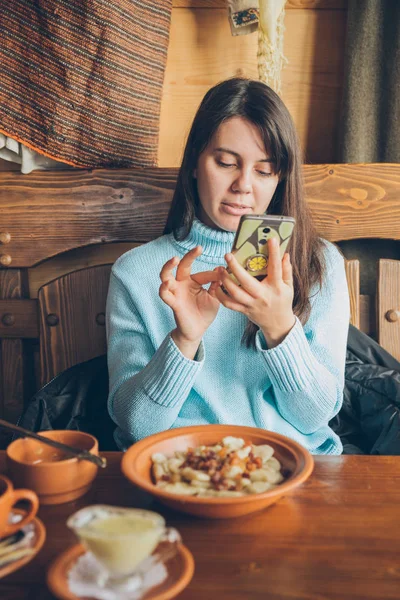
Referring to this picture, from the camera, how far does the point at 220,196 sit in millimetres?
1446

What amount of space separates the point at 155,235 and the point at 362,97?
75cm

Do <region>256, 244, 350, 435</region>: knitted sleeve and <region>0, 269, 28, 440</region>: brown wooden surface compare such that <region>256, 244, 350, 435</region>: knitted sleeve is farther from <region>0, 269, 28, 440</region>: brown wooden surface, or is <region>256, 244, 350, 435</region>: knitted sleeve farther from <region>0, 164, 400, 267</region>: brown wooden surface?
<region>0, 269, 28, 440</region>: brown wooden surface

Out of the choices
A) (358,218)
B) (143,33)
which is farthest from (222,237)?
(143,33)

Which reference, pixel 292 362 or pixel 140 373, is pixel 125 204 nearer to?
pixel 140 373

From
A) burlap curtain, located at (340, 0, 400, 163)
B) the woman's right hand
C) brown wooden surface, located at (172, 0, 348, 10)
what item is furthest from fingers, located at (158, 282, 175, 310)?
brown wooden surface, located at (172, 0, 348, 10)

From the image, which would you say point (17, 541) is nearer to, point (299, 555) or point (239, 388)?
point (299, 555)

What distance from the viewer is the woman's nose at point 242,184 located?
1.41 m

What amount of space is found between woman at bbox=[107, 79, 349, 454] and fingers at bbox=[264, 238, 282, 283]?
0.13 feet

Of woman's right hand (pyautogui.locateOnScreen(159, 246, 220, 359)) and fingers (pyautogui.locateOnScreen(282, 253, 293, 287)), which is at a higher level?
fingers (pyautogui.locateOnScreen(282, 253, 293, 287))

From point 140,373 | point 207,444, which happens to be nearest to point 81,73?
point 140,373

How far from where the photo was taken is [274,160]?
1.45 m

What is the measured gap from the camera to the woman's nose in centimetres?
141

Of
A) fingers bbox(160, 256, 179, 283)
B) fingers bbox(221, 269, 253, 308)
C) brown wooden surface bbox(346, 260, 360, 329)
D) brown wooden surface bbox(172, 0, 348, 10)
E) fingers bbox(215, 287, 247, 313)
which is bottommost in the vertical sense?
brown wooden surface bbox(346, 260, 360, 329)

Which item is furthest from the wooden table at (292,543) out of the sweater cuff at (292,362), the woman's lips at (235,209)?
the woman's lips at (235,209)
